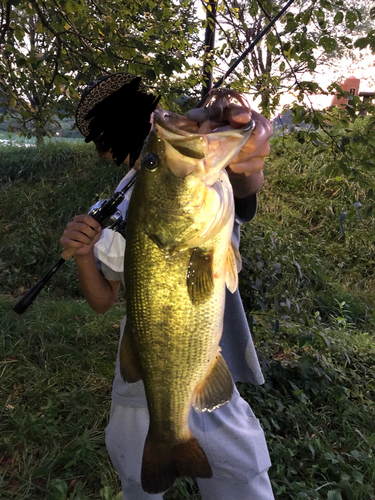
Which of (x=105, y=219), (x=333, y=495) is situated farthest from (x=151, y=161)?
(x=333, y=495)

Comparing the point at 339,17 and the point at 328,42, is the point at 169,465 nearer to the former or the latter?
the point at 328,42

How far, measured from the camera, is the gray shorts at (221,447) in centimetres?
158

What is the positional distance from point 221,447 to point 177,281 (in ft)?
2.51

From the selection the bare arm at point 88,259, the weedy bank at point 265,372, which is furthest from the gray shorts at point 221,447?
the weedy bank at point 265,372

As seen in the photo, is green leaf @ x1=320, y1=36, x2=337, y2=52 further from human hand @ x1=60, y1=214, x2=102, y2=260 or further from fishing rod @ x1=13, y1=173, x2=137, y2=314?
human hand @ x1=60, y1=214, x2=102, y2=260

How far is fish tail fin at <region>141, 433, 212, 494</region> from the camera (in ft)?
4.42

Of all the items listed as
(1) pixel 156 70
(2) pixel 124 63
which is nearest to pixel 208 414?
(1) pixel 156 70

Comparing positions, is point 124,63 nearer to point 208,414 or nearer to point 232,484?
point 208,414

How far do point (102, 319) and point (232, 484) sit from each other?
3.46 metres

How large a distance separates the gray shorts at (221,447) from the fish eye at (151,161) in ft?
3.04

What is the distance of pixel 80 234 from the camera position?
1490mm

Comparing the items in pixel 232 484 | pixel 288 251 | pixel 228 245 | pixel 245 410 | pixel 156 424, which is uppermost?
pixel 228 245

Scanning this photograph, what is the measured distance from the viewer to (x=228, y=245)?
1307 millimetres

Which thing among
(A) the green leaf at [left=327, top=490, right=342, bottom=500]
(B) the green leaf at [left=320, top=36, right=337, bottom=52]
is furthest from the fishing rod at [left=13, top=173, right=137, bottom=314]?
(A) the green leaf at [left=327, top=490, right=342, bottom=500]
